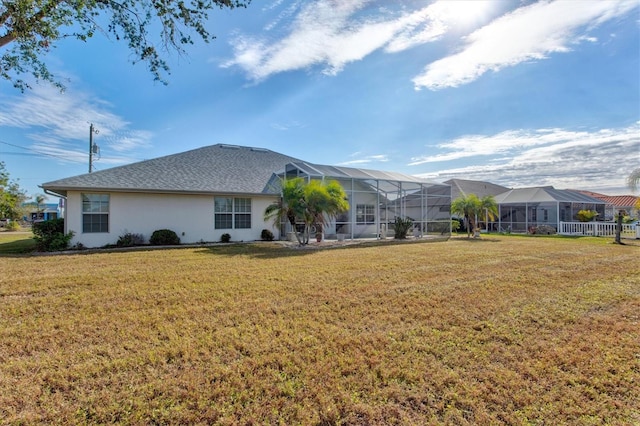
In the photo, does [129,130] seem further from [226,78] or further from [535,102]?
[535,102]

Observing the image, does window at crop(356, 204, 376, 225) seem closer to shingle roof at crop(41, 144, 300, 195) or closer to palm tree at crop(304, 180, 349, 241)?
shingle roof at crop(41, 144, 300, 195)

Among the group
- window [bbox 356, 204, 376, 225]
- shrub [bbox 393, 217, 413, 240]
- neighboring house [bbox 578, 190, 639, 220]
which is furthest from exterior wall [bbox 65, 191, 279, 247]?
neighboring house [bbox 578, 190, 639, 220]

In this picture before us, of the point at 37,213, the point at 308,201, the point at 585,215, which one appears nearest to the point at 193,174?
the point at 308,201

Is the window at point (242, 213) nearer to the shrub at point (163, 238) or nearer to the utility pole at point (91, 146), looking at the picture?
the shrub at point (163, 238)

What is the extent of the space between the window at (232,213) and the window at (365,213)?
7602 millimetres

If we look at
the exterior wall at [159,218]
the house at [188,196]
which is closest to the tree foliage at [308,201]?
the house at [188,196]

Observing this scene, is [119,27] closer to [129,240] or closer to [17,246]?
[129,240]

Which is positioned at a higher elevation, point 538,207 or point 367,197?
point 367,197

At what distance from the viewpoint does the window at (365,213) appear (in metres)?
21.3

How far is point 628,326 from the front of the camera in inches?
182

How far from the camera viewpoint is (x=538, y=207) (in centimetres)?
2628

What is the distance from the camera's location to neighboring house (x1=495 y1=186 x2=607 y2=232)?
982 inches

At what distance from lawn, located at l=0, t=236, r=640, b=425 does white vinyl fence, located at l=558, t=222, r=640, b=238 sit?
19673 mm

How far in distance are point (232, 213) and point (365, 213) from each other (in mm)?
9153
